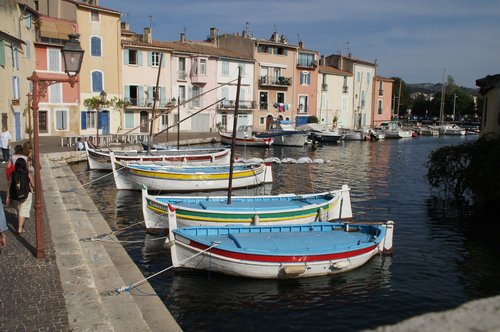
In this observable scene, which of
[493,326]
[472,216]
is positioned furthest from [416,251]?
[493,326]

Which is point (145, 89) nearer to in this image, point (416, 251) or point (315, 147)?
point (315, 147)

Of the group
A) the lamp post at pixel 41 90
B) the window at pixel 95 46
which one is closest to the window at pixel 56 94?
the window at pixel 95 46

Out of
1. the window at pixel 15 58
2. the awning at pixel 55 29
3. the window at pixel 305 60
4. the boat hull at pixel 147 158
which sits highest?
the window at pixel 305 60

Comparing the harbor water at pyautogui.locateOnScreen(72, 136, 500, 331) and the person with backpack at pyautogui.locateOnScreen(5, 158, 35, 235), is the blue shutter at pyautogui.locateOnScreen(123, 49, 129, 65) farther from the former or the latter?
the person with backpack at pyautogui.locateOnScreen(5, 158, 35, 235)

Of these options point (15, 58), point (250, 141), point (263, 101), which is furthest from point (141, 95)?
point (263, 101)

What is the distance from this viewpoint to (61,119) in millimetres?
47344

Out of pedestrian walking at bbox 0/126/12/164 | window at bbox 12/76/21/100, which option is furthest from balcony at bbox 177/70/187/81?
pedestrian walking at bbox 0/126/12/164

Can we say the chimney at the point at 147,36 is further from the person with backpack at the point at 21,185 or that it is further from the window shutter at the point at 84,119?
the person with backpack at the point at 21,185

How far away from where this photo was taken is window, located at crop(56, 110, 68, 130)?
47.2 m

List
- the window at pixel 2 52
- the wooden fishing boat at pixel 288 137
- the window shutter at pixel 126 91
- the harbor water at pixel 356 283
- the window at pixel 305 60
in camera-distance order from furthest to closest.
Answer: the window at pixel 305 60, the wooden fishing boat at pixel 288 137, the window shutter at pixel 126 91, the window at pixel 2 52, the harbor water at pixel 356 283

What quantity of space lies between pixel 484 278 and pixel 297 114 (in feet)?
194

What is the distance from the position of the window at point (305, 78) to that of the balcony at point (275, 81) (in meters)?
2.96

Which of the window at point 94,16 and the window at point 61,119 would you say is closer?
the window at point 61,119

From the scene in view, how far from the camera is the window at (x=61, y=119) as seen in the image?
47.2 meters
